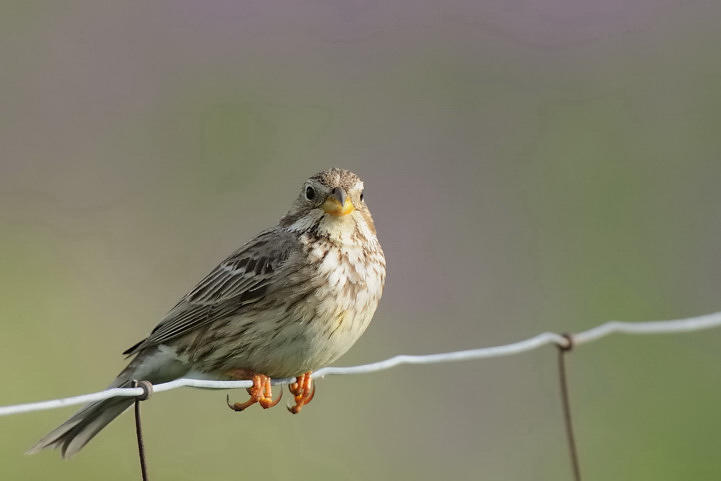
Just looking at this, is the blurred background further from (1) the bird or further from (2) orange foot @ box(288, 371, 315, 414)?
(2) orange foot @ box(288, 371, 315, 414)

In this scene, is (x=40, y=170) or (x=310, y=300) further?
(x=40, y=170)

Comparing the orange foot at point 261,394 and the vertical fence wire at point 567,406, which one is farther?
the orange foot at point 261,394

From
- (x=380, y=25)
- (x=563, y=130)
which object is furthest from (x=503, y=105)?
(x=380, y=25)

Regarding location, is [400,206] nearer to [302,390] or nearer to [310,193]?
[310,193]

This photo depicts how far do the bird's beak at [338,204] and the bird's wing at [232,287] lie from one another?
0.76ft

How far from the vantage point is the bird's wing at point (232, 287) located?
22.5 feet

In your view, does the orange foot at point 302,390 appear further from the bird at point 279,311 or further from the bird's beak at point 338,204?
the bird's beak at point 338,204

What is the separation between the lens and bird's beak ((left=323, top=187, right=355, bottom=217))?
687 cm

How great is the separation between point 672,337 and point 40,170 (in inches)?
214

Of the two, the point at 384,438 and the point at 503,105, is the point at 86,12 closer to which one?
the point at 503,105

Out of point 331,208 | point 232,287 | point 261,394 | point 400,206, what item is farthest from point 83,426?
point 400,206

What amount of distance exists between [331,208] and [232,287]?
2.01ft

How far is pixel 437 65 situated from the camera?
1395 centimetres

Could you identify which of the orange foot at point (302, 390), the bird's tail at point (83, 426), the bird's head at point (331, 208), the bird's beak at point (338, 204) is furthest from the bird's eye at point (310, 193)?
the bird's tail at point (83, 426)
